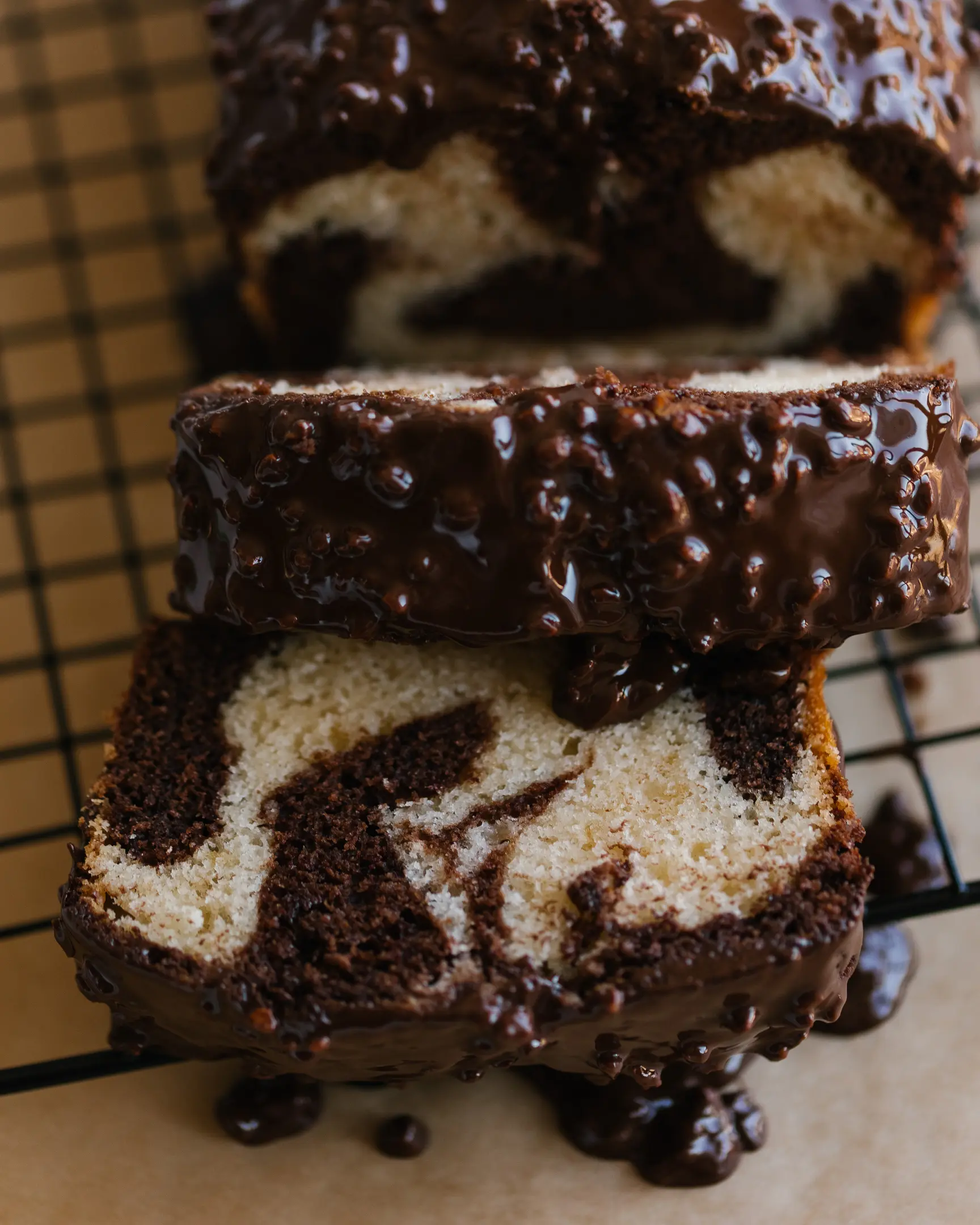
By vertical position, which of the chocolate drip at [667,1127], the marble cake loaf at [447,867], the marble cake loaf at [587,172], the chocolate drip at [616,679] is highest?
the marble cake loaf at [587,172]

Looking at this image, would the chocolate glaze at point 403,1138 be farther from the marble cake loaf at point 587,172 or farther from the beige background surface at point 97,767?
the marble cake loaf at point 587,172

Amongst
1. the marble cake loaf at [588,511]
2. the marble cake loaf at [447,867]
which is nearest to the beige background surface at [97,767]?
the marble cake loaf at [447,867]

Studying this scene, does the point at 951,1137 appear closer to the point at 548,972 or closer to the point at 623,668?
the point at 548,972

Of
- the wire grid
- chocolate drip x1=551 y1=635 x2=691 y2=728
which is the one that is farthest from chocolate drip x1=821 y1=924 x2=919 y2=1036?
chocolate drip x1=551 y1=635 x2=691 y2=728

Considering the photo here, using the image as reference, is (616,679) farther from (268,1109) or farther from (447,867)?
(268,1109)

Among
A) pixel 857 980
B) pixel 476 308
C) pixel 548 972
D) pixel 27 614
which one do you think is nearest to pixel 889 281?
pixel 476 308

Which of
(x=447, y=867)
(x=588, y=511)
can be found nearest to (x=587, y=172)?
(x=588, y=511)
